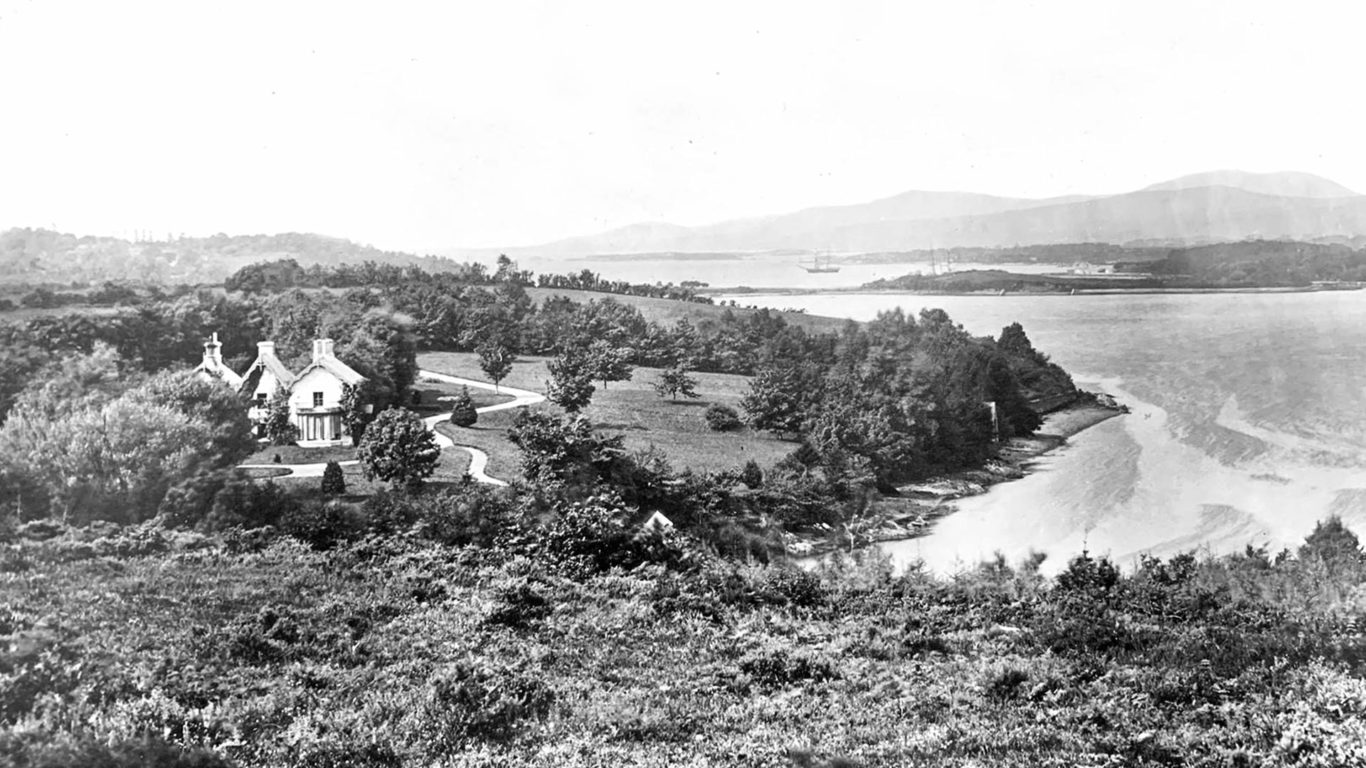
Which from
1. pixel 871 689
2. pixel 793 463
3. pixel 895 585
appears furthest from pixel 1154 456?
pixel 871 689

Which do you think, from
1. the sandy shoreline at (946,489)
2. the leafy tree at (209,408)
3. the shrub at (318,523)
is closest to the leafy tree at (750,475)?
the sandy shoreline at (946,489)

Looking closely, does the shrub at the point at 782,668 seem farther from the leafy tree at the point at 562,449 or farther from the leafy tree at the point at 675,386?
the leafy tree at the point at 675,386

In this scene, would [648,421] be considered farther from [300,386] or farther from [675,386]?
[300,386]

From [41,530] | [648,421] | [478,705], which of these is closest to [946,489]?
[648,421]

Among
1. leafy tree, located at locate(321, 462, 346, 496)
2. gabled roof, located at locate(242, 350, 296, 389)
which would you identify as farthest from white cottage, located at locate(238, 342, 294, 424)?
leafy tree, located at locate(321, 462, 346, 496)

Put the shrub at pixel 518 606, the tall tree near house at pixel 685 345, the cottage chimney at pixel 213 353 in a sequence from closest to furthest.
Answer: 1. the shrub at pixel 518 606
2. the cottage chimney at pixel 213 353
3. the tall tree near house at pixel 685 345

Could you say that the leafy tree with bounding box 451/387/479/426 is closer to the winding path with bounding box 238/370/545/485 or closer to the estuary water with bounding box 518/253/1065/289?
the winding path with bounding box 238/370/545/485

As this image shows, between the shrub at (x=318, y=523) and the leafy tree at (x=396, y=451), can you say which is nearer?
the shrub at (x=318, y=523)

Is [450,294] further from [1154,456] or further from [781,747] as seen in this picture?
[1154,456]
